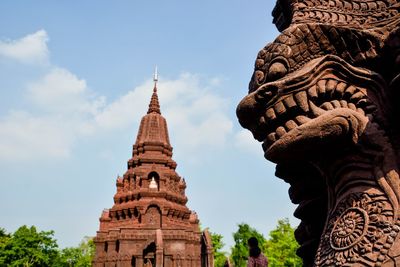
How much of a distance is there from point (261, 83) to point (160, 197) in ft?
95.4

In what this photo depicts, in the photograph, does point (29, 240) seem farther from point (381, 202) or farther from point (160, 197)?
point (381, 202)

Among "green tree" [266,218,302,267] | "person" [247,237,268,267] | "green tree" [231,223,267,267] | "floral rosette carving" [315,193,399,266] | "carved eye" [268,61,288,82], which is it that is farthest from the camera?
"green tree" [231,223,267,267]

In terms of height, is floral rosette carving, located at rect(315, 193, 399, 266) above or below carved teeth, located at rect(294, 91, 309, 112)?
below

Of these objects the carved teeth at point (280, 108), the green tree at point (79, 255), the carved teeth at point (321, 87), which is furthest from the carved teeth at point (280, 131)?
the green tree at point (79, 255)

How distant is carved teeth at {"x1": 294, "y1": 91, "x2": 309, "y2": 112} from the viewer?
270cm

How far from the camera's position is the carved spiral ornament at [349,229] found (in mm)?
2355

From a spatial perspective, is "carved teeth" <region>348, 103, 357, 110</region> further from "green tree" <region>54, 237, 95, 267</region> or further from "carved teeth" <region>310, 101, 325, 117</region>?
"green tree" <region>54, 237, 95, 267</region>

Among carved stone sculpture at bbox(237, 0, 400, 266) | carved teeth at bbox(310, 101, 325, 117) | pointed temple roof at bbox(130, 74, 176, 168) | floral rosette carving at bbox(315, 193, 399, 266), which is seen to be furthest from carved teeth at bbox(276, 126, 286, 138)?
pointed temple roof at bbox(130, 74, 176, 168)

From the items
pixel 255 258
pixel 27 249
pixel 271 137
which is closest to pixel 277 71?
pixel 271 137

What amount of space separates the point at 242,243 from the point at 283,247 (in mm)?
14881

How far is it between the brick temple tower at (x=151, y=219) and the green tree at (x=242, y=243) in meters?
16.4

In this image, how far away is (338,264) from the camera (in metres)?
2.31

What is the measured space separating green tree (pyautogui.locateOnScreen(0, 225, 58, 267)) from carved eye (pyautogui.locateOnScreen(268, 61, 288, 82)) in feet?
140

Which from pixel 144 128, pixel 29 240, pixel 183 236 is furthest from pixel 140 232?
pixel 29 240
